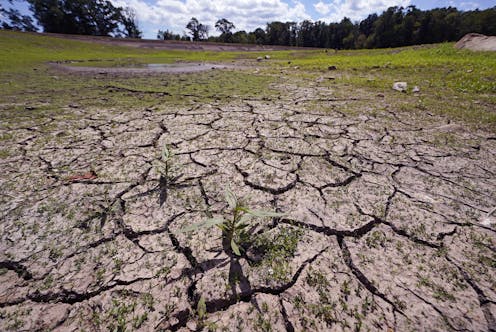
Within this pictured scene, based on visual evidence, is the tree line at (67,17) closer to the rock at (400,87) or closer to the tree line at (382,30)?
the tree line at (382,30)

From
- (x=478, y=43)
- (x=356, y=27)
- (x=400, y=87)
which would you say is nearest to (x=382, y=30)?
(x=356, y=27)

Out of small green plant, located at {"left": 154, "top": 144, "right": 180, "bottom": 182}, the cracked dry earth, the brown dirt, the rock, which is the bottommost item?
the cracked dry earth

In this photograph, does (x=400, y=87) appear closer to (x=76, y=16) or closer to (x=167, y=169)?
(x=167, y=169)

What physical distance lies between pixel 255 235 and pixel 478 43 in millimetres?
10834

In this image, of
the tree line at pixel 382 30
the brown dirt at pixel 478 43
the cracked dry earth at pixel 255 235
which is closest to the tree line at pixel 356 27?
the tree line at pixel 382 30

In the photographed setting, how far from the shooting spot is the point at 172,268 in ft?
3.35

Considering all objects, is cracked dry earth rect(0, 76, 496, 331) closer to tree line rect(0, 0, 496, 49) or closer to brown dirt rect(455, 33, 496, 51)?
brown dirt rect(455, 33, 496, 51)

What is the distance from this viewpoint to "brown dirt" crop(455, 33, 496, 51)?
6892mm

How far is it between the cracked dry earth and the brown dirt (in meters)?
7.51

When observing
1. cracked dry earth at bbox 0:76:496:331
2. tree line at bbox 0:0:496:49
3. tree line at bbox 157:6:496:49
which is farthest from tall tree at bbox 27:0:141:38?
cracked dry earth at bbox 0:76:496:331

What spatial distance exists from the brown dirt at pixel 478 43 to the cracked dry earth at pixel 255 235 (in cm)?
751

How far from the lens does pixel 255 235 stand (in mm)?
1193

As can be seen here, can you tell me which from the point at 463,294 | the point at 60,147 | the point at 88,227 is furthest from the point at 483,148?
the point at 60,147

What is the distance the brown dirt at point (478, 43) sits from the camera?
22.6 feet
